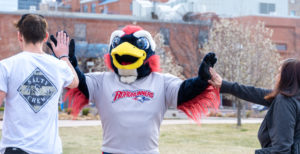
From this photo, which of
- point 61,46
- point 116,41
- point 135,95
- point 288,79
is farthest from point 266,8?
point 61,46

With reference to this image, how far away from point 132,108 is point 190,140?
28.5 feet

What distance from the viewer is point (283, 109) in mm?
3951

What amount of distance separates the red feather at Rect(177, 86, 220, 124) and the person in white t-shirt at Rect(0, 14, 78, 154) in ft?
4.62

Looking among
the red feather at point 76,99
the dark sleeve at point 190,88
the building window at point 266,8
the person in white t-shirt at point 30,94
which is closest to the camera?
the person in white t-shirt at point 30,94

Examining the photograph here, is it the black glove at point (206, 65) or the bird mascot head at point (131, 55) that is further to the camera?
the bird mascot head at point (131, 55)

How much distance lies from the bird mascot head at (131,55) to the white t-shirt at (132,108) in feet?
0.29

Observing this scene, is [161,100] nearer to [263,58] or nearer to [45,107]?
[45,107]

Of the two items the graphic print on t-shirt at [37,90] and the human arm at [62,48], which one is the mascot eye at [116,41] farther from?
the graphic print on t-shirt at [37,90]

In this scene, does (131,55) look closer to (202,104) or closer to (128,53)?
(128,53)

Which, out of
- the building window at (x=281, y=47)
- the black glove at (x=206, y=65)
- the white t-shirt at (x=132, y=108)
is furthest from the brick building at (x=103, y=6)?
the black glove at (x=206, y=65)

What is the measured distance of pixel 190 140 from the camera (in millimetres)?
12828

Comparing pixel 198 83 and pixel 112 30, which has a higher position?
pixel 112 30

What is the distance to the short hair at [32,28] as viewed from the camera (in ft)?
12.0

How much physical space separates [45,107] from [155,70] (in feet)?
4.61
